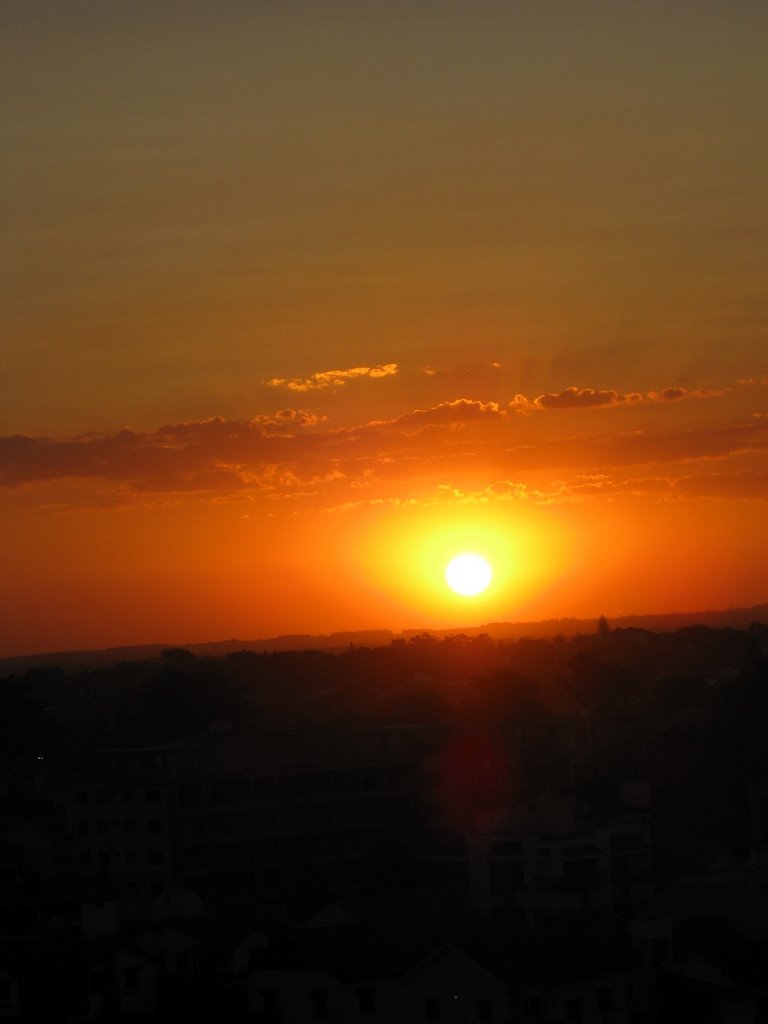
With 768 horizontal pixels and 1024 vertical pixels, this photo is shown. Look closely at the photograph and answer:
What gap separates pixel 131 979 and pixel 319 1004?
14.1ft

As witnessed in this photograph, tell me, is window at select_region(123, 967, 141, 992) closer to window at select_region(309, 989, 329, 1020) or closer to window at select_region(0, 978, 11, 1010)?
window at select_region(0, 978, 11, 1010)

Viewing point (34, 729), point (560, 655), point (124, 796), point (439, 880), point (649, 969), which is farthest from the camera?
point (560, 655)

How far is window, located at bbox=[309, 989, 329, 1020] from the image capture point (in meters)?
34.9

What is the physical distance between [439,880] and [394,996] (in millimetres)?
13248

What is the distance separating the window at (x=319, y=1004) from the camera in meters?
34.9

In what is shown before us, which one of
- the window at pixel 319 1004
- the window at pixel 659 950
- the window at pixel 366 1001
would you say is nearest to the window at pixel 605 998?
the window at pixel 659 950

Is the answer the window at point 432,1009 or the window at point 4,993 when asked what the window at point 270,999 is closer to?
Result: the window at point 432,1009

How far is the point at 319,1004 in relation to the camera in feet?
115

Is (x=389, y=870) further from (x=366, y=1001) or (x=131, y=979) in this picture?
(x=366, y=1001)

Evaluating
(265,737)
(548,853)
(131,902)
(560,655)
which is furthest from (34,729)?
(560,655)

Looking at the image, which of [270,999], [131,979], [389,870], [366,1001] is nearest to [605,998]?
[366,1001]

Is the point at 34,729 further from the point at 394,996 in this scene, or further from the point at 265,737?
the point at 394,996

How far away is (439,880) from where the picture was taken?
48125mm

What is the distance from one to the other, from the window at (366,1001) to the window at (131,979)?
499 centimetres
